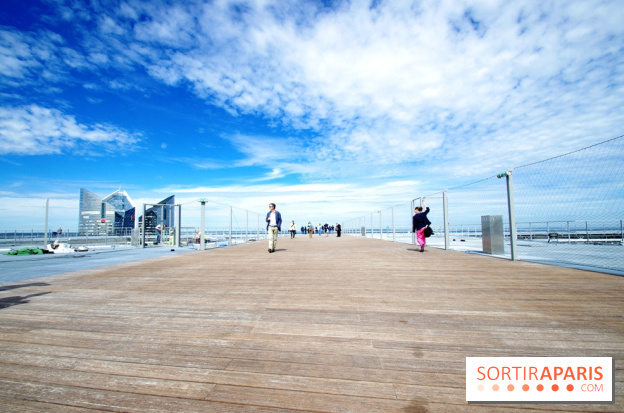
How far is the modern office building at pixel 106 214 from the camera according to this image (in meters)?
16.0

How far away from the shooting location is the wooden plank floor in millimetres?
1402

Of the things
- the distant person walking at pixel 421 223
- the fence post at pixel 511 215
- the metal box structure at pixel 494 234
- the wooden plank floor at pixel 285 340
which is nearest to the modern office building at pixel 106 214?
the wooden plank floor at pixel 285 340

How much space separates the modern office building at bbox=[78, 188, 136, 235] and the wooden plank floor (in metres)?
14.5

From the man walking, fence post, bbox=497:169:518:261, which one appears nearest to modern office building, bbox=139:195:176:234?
the man walking

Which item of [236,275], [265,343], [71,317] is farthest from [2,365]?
[236,275]

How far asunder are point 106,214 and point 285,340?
25.8 metres

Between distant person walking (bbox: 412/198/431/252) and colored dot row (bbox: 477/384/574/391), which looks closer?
colored dot row (bbox: 477/384/574/391)

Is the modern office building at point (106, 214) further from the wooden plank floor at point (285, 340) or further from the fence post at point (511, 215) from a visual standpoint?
the fence post at point (511, 215)

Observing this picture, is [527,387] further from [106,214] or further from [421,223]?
[106,214]

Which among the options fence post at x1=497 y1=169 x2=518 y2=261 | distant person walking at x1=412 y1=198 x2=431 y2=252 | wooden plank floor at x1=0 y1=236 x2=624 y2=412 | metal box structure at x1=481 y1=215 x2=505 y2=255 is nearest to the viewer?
wooden plank floor at x1=0 y1=236 x2=624 y2=412

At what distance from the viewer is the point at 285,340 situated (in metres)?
2.08

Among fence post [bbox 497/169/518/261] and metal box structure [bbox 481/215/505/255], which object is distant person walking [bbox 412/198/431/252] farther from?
fence post [bbox 497/169/518/261]

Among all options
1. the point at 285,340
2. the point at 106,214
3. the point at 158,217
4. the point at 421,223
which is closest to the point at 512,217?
the point at 421,223

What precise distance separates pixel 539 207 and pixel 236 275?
6.35m
